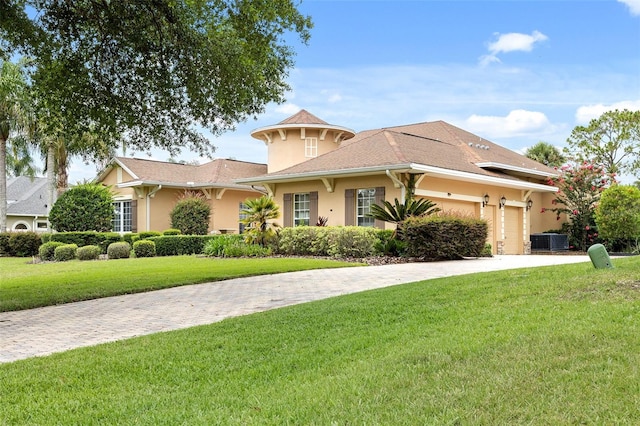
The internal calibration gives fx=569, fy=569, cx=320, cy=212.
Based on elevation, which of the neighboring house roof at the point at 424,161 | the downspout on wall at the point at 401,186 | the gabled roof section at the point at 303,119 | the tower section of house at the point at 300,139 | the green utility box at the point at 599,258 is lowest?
the green utility box at the point at 599,258

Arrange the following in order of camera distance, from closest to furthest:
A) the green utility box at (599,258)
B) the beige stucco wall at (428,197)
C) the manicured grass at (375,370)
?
the manicured grass at (375,370)
the green utility box at (599,258)
the beige stucco wall at (428,197)

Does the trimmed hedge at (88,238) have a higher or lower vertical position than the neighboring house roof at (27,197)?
lower

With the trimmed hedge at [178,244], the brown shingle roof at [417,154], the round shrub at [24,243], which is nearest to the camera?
the brown shingle roof at [417,154]

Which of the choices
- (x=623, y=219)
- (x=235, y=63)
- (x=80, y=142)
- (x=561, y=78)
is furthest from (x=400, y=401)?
(x=623, y=219)

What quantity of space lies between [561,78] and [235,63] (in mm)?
11322

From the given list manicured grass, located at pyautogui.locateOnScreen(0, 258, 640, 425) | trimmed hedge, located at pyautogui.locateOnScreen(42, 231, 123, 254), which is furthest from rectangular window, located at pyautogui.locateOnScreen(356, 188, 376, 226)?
manicured grass, located at pyautogui.locateOnScreen(0, 258, 640, 425)

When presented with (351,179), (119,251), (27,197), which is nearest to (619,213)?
(351,179)

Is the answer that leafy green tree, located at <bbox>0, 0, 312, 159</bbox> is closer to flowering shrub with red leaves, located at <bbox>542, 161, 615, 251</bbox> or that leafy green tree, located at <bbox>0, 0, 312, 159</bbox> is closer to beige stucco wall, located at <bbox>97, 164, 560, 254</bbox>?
beige stucco wall, located at <bbox>97, 164, 560, 254</bbox>

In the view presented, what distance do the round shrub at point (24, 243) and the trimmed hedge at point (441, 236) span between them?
63.0 ft

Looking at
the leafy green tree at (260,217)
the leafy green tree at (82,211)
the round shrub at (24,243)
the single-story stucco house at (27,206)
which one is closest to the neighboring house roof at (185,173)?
the leafy green tree at (82,211)

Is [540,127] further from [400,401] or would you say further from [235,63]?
[400,401]

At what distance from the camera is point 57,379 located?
4883 mm

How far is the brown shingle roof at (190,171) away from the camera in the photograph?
28.0 meters

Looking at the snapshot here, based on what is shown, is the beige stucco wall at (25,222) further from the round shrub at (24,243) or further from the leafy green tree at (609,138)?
the leafy green tree at (609,138)
